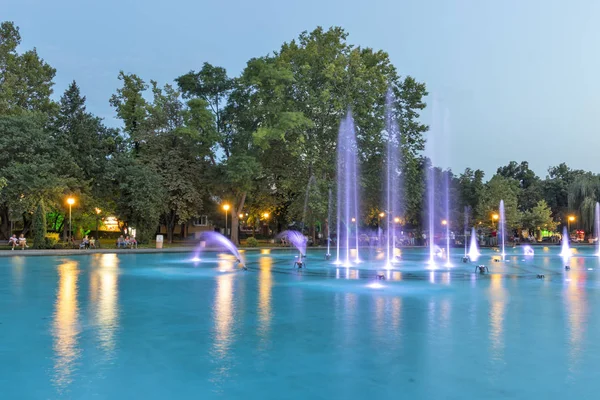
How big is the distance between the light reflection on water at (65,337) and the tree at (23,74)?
153ft

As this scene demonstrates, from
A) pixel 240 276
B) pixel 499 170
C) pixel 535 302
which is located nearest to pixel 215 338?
pixel 535 302

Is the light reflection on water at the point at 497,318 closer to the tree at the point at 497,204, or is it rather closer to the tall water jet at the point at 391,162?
the tall water jet at the point at 391,162

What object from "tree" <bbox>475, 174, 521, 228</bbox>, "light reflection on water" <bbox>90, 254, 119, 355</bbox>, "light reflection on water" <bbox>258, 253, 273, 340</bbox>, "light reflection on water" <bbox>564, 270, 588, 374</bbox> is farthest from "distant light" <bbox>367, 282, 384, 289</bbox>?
"tree" <bbox>475, 174, 521, 228</bbox>

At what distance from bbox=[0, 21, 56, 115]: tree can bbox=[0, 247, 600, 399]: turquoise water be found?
1861 inches

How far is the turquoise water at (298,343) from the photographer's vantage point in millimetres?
5773

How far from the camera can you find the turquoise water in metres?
5.77

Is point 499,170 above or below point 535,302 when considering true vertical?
above

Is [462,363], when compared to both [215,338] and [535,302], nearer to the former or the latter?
[215,338]

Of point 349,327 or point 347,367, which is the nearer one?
point 347,367

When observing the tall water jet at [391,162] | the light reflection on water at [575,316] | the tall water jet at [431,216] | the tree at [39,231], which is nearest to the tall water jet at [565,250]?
the tall water jet at [431,216]

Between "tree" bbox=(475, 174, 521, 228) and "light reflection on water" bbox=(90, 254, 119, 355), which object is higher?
"tree" bbox=(475, 174, 521, 228)

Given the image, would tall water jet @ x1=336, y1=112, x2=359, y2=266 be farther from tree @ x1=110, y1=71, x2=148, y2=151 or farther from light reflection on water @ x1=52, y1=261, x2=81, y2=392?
light reflection on water @ x1=52, y1=261, x2=81, y2=392

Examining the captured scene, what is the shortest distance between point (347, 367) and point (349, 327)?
252cm

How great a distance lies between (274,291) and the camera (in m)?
14.3
